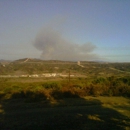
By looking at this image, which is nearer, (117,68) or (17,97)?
(17,97)

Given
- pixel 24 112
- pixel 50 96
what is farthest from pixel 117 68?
pixel 24 112

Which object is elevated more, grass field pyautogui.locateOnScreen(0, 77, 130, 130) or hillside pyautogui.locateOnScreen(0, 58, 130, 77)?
hillside pyautogui.locateOnScreen(0, 58, 130, 77)

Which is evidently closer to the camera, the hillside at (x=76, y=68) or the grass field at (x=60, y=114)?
the grass field at (x=60, y=114)

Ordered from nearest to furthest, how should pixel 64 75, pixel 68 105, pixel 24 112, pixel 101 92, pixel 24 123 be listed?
pixel 24 123, pixel 24 112, pixel 68 105, pixel 101 92, pixel 64 75

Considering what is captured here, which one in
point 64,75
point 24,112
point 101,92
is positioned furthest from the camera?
point 64,75

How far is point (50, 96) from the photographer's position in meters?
18.2

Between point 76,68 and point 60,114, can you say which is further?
point 76,68

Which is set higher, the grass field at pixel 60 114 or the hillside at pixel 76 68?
the hillside at pixel 76 68

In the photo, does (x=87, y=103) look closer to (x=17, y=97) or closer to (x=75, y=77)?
(x=17, y=97)

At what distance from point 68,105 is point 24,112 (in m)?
3.53

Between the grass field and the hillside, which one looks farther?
the hillside

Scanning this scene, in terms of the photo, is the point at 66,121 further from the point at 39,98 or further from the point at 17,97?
the point at 17,97

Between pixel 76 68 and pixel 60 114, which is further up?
pixel 76 68

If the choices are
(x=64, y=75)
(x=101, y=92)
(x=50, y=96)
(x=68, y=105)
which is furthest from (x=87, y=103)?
(x=64, y=75)
